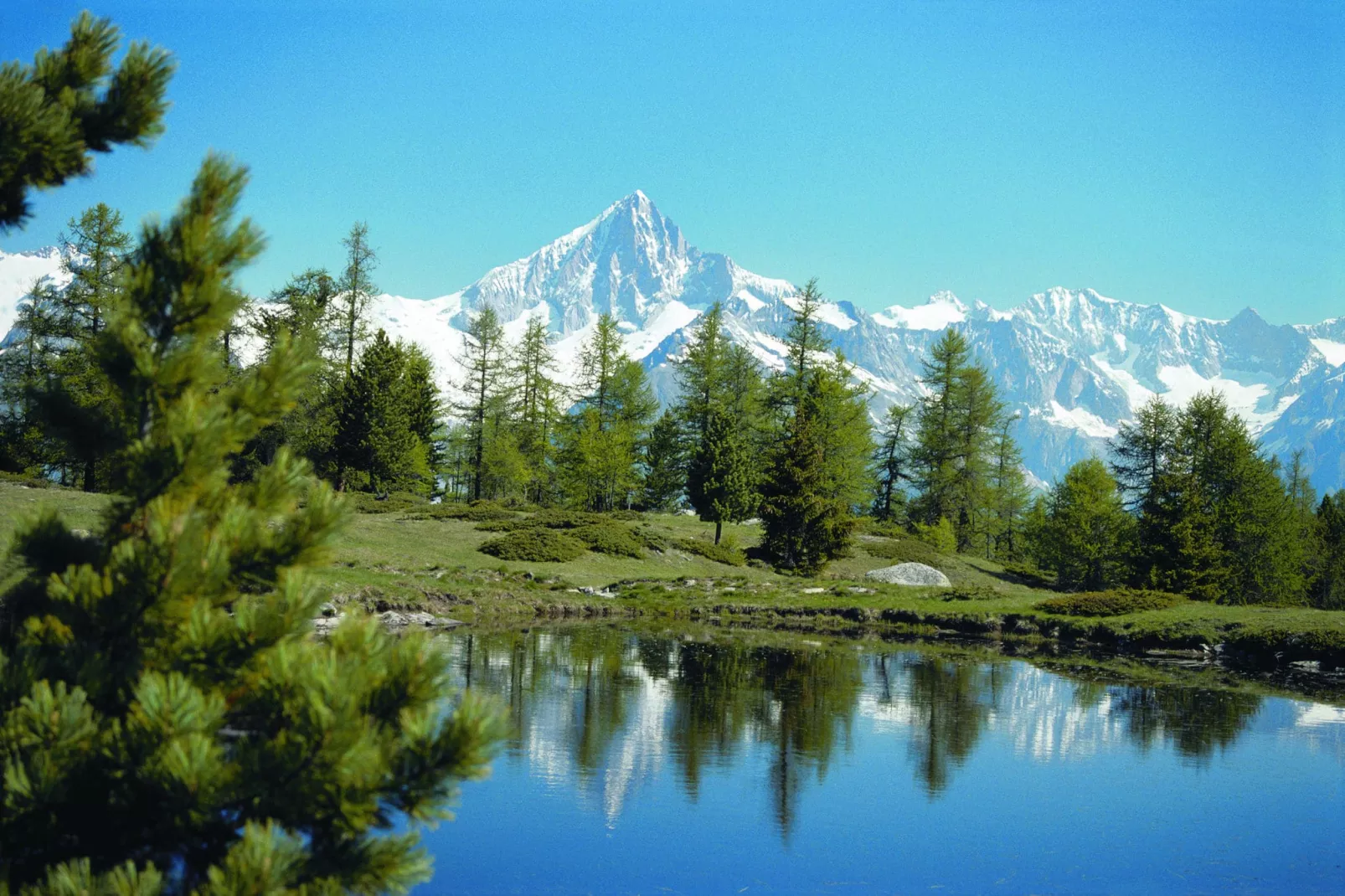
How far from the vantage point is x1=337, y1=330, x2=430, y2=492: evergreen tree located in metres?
47.2

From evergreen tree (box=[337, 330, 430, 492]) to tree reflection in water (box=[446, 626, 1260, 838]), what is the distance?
24.0 metres

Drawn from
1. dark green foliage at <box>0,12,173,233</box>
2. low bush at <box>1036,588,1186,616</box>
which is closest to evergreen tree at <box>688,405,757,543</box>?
low bush at <box>1036,588,1186,616</box>

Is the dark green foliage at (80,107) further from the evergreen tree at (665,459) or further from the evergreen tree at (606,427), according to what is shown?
the evergreen tree at (665,459)

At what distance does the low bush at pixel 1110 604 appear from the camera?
31558 millimetres

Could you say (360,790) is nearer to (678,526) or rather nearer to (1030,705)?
(1030,705)

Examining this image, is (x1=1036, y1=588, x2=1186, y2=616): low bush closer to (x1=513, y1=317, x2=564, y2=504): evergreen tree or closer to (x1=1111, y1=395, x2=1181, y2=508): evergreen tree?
(x1=1111, y1=395, x2=1181, y2=508): evergreen tree

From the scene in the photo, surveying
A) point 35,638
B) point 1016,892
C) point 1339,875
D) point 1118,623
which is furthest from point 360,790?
point 1118,623

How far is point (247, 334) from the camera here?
160 feet

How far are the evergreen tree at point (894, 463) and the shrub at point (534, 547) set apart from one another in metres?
34.7

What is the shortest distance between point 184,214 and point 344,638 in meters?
2.81

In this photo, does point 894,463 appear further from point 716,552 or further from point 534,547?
point 534,547

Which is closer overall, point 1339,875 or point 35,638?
point 35,638

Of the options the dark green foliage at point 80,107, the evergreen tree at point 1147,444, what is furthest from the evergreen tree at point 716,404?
the dark green foliage at point 80,107

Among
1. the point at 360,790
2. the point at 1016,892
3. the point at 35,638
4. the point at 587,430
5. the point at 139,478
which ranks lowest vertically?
the point at 1016,892
